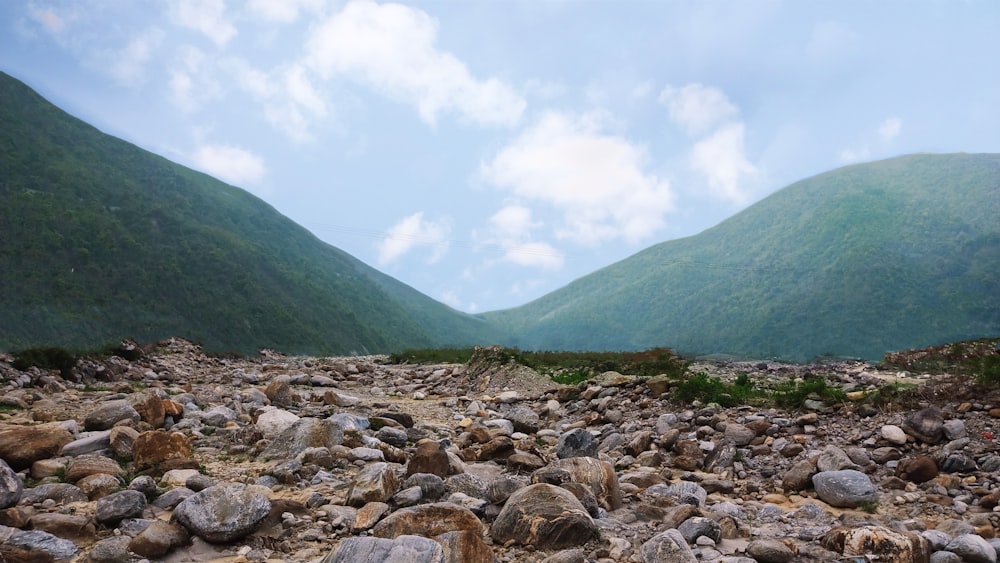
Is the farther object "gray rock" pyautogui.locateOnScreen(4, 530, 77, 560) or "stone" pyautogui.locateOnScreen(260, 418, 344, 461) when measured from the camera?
"stone" pyautogui.locateOnScreen(260, 418, 344, 461)

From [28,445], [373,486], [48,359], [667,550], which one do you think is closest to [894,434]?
[667,550]

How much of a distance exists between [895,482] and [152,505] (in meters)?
7.59

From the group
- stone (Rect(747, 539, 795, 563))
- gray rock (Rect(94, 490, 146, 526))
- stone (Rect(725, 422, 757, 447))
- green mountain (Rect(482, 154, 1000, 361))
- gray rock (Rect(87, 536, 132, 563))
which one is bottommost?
gray rock (Rect(87, 536, 132, 563))

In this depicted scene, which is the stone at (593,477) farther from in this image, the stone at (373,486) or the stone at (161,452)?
the stone at (161,452)

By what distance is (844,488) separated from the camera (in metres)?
6.01

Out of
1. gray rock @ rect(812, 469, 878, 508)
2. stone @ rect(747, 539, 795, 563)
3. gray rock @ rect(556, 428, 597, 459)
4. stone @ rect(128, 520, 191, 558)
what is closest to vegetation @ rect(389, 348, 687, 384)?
gray rock @ rect(556, 428, 597, 459)

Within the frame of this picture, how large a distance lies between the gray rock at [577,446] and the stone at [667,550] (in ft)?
9.92

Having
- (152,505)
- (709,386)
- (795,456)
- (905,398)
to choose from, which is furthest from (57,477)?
(905,398)

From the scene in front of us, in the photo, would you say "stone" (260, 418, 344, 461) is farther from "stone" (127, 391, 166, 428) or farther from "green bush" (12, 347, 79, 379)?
"green bush" (12, 347, 79, 379)

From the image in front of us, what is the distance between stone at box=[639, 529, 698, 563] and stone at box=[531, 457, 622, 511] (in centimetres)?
120

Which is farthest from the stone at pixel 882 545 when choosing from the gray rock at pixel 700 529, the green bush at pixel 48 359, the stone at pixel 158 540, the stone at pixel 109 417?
the green bush at pixel 48 359

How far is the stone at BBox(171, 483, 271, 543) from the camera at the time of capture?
4.50 meters

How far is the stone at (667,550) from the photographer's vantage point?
4191 mm

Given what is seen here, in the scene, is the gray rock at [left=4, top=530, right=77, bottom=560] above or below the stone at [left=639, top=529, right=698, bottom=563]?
below
